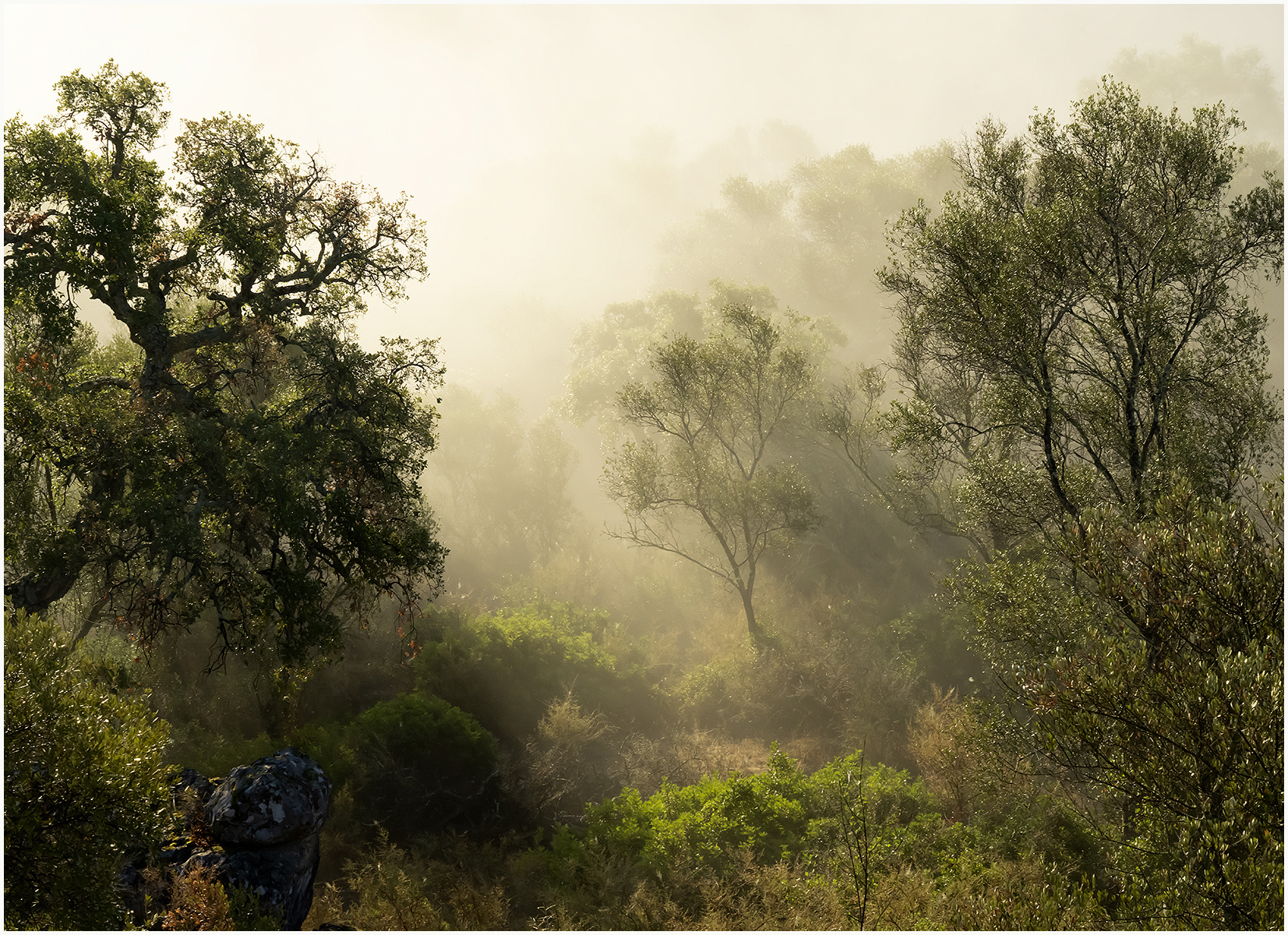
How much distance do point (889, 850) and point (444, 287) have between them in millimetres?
125999

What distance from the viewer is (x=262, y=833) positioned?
9438 millimetres

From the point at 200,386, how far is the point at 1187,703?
1516cm

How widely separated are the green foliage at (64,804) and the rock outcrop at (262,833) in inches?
86.2

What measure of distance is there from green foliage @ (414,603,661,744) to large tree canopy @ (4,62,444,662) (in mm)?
7670

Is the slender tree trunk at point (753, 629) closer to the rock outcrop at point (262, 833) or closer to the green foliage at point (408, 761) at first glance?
the green foliage at point (408, 761)

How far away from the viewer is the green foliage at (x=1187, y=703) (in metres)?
6.50

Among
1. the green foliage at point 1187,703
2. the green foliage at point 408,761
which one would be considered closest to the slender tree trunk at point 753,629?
the green foliage at point 408,761

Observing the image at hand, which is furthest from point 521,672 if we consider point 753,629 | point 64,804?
point 64,804

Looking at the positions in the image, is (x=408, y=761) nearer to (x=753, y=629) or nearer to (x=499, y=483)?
(x=753, y=629)

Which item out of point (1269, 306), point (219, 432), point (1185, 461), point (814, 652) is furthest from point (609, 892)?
point (1269, 306)

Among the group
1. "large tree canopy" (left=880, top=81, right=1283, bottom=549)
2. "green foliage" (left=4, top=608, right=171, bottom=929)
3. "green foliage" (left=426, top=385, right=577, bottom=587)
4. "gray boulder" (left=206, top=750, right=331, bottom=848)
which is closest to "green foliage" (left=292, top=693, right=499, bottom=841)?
"gray boulder" (left=206, top=750, right=331, bottom=848)

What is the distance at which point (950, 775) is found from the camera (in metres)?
15.7

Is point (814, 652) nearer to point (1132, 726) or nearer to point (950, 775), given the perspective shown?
point (950, 775)

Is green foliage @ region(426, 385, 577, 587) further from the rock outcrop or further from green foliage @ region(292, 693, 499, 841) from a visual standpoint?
the rock outcrop
